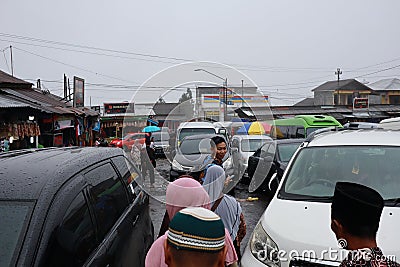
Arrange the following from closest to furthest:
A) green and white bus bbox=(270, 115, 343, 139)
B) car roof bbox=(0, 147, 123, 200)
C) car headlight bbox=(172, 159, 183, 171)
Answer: car roof bbox=(0, 147, 123, 200)
car headlight bbox=(172, 159, 183, 171)
green and white bus bbox=(270, 115, 343, 139)

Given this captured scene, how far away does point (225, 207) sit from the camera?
3.56m

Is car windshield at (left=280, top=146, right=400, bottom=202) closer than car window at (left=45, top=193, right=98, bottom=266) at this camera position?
No

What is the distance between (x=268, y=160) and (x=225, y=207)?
6214 mm

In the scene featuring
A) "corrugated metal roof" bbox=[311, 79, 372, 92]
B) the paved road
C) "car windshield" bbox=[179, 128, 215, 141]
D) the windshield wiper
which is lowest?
the paved road

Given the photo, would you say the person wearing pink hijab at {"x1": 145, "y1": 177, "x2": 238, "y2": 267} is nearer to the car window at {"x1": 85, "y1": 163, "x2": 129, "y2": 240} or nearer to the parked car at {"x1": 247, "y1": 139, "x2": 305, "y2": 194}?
the car window at {"x1": 85, "y1": 163, "x2": 129, "y2": 240}

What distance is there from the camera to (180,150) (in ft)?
37.0

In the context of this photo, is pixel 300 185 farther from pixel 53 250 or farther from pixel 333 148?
pixel 53 250

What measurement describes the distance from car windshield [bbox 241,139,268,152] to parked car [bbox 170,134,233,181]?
203 cm

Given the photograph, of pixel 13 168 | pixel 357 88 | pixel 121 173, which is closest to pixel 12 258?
pixel 13 168

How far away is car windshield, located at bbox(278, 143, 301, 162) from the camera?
9823 millimetres

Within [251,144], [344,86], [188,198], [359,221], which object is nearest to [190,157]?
[251,144]

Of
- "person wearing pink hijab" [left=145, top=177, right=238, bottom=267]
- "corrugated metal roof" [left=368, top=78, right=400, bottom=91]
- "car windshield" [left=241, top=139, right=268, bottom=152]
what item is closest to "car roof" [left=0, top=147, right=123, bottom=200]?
"person wearing pink hijab" [left=145, top=177, right=238, bottom=267]

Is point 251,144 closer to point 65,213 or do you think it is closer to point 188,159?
point 188,159

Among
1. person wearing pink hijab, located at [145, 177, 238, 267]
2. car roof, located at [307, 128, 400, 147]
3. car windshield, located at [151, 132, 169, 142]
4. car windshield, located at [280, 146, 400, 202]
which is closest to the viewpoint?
person wearing pink hijab, located at [145, 177, 238, 267]
